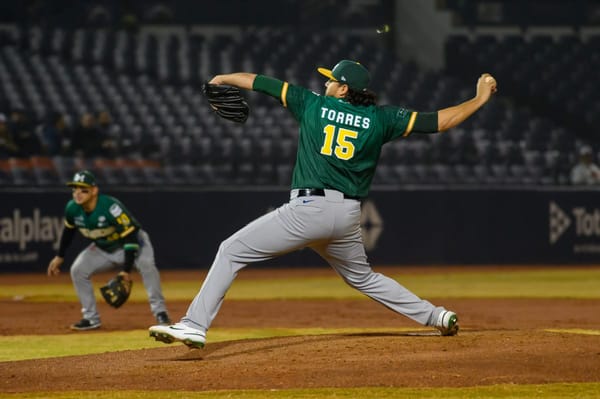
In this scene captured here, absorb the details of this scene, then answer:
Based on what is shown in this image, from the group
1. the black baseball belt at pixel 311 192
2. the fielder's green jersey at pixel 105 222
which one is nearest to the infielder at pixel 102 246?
the fielder's green jersey at pixel 105 222

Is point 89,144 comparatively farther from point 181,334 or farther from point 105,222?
point 181,334

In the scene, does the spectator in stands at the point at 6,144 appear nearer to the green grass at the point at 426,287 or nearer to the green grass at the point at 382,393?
the green grass at the point at 426,287

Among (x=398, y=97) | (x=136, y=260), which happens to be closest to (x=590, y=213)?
(x=398, y=97)

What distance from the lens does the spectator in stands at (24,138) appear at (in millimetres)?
17781

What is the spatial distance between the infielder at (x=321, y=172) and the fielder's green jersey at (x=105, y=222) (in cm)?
347

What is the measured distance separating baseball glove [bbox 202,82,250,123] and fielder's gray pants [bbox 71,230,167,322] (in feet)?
11.9

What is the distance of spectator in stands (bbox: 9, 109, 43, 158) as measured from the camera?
17.8 metres

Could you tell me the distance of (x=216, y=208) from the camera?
18.4m

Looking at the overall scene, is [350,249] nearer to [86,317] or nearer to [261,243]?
[261,243]

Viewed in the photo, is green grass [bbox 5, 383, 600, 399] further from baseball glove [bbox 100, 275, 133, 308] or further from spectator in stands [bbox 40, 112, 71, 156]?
spectator in stands [bbox 40, 112, 71, 156]

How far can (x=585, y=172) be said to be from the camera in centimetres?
1945

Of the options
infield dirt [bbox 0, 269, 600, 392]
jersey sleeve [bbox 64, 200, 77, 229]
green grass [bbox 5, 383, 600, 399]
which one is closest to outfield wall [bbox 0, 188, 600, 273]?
jersey sleeve [bbox 64, 200, 77, 229]

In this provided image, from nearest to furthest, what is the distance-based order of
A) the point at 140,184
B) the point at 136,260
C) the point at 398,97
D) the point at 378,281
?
the point at 378,281
the point at 136,260
the point at 140,184
the point at 398,97

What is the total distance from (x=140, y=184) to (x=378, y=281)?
34.8ft
